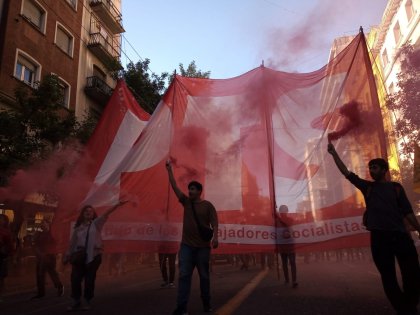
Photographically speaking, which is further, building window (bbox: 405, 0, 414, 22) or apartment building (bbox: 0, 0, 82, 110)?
building window (bbox: 405, 0, 414, 22)

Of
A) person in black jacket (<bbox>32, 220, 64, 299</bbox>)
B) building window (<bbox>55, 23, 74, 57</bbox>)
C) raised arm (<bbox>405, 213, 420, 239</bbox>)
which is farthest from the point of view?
building window (<bbox>55, 23, 74, 57</bbox>)

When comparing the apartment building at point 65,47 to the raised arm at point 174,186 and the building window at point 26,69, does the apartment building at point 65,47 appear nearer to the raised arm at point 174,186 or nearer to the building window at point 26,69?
the building window at point 26,69

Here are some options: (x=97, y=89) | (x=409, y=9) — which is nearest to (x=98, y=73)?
(x=97, y=89)

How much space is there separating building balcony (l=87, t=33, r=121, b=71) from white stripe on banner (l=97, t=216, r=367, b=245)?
19.2 metres

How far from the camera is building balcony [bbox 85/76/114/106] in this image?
2305 cm

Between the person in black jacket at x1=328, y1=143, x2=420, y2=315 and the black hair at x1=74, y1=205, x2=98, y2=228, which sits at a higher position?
the black hair at x1=74, y1=205, x2=98, y2=228

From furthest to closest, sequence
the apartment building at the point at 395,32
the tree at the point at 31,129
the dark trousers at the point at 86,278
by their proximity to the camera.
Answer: the apartment building at the point at 395,32, the tree at the point at 31,129, the dark trousers at the point at 86,278

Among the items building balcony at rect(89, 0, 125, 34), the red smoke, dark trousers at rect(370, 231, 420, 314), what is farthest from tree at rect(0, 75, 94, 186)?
building balcony at rect(89, 0, 125, 34)

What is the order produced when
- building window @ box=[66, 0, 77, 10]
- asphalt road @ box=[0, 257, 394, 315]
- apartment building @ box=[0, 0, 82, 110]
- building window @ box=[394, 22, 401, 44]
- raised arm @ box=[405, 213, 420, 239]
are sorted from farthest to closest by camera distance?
building window @ box=[394, 22, 401, 44], building window @ box=[66, 0, 77, 10], apartment building @ box=[0, 0, 82, 110], asphalt road @ box=[0, 257, 394, 315], raised arm @ box=[405, 213, 420, 239]

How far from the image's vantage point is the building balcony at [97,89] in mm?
23053

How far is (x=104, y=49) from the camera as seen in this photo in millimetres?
24438

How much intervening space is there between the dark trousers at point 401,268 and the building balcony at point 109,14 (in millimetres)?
23616

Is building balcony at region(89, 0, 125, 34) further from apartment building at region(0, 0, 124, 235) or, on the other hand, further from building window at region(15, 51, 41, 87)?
building window at region(15, 51, 41, 87)

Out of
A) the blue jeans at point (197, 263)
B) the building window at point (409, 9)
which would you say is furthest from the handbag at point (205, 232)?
the building window at point (409, 9)
